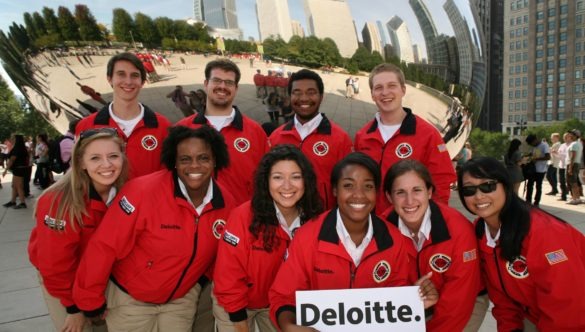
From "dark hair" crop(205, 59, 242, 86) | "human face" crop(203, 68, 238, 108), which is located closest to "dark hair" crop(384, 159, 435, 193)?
"human face" crop(203, 68, 238, 108)

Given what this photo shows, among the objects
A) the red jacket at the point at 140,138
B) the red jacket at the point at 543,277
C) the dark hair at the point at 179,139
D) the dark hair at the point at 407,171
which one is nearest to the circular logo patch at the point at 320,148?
the dark hair at the point at 407,171

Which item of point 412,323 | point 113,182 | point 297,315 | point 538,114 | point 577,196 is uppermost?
point 113,182

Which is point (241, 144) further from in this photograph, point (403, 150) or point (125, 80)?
point (403, 150)

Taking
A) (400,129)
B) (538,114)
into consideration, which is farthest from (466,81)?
(538,114)

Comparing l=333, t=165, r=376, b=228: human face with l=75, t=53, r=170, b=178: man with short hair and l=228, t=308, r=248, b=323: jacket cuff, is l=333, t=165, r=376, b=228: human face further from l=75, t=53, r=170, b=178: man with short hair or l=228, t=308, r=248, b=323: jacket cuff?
l=75, t=53, r=170, b=178: man with short hair

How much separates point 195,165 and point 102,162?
20.5 inches

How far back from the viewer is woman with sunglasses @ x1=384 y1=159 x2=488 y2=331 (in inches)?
92.4

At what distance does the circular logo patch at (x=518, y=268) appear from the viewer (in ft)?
7.50

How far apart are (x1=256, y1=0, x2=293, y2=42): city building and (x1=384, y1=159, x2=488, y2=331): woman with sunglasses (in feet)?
5.97

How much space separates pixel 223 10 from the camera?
3.76 meters

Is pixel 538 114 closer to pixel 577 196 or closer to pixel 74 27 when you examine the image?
pixel 577 196

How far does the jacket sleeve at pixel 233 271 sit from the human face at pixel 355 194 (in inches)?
21.5

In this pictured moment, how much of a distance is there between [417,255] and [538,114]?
10995cm

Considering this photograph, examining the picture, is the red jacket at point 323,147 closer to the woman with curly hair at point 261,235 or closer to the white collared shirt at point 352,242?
the woman with curly hair at point 261,235
